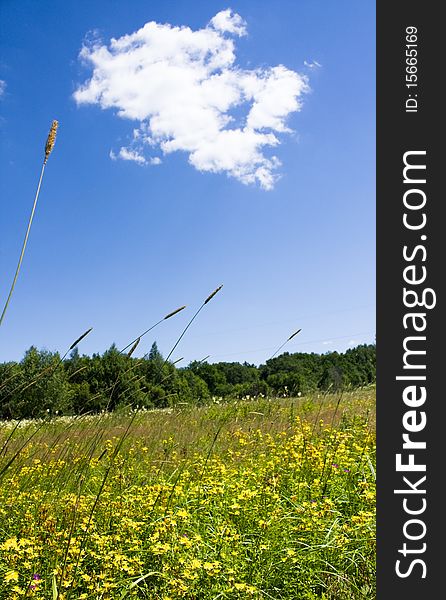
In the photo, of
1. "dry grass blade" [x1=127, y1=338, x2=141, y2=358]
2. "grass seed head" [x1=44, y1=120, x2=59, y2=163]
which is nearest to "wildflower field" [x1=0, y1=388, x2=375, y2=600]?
"dry grass blade" [x1=127, y1=338, x2=141, y2=358]

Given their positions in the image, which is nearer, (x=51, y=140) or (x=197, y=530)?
(x=51, y=140)

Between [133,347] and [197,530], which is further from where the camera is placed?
[197,530]

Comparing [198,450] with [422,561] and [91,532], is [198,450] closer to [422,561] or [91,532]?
[91,532]

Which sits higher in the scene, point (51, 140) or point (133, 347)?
point (51, 140)

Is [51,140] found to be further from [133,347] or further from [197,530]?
[197,530]

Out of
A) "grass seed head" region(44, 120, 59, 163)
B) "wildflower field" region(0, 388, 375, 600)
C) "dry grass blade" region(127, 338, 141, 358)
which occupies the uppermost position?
"grass seed head" region(44, 120, 59, 163)

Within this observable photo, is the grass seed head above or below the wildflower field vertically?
above

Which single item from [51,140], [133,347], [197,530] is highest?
[51,140]

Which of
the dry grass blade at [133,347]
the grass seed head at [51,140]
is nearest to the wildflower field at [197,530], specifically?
the dry grass blade at [133,347]

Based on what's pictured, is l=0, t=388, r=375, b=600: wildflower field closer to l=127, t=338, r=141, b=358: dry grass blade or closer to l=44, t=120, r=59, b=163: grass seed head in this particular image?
l=127, t=338, r=141, b=358: dry grass blade

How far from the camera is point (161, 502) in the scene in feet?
11.8

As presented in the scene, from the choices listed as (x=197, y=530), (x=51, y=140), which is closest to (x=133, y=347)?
(x=51, y=140)

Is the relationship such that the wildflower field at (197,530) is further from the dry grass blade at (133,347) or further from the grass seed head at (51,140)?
the grass seed head at (51,140)

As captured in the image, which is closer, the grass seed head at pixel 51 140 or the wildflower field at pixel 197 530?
the grass seed head at pixel 51 140
